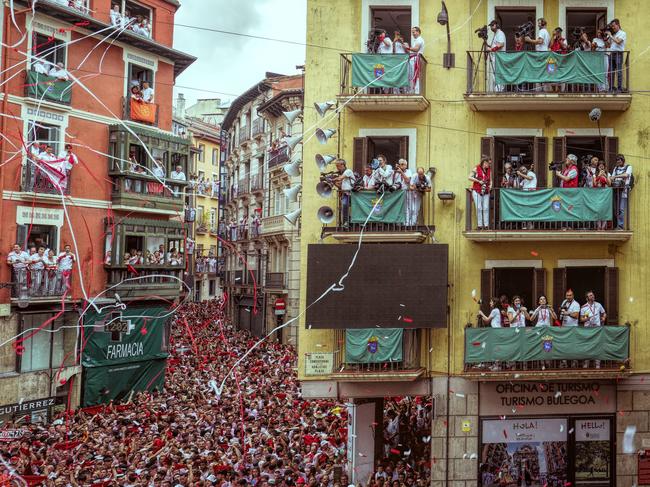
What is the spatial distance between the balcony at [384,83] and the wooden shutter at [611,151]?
461 centimetres

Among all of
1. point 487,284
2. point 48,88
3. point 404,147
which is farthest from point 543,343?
point 48,88

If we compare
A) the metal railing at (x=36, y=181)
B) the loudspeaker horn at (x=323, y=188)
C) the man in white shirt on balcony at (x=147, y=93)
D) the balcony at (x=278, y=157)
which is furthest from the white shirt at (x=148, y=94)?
the loudspeaker horn at (x=323, y=188)

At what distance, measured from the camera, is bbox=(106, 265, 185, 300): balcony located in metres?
30.6

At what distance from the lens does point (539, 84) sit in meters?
18.3

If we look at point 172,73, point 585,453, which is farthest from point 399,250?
point 172,73

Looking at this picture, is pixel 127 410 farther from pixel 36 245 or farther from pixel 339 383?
pixel 339 383

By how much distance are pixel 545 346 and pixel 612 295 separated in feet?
7.41

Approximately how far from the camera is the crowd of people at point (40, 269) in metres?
26.7

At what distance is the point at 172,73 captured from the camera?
33.6 meters

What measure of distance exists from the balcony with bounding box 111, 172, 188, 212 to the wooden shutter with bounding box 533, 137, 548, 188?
1548cm

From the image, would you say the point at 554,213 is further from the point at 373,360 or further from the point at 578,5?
the point at 373,360

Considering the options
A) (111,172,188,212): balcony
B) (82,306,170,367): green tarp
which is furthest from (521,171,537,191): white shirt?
(82,306,170,367): green tarp

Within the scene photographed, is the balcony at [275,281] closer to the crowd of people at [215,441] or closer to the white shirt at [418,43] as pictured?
the crowd of people at [215,441]

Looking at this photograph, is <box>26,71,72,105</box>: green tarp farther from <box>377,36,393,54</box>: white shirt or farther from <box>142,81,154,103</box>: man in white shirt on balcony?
<box>377,36,393,54</box>: white shirt
